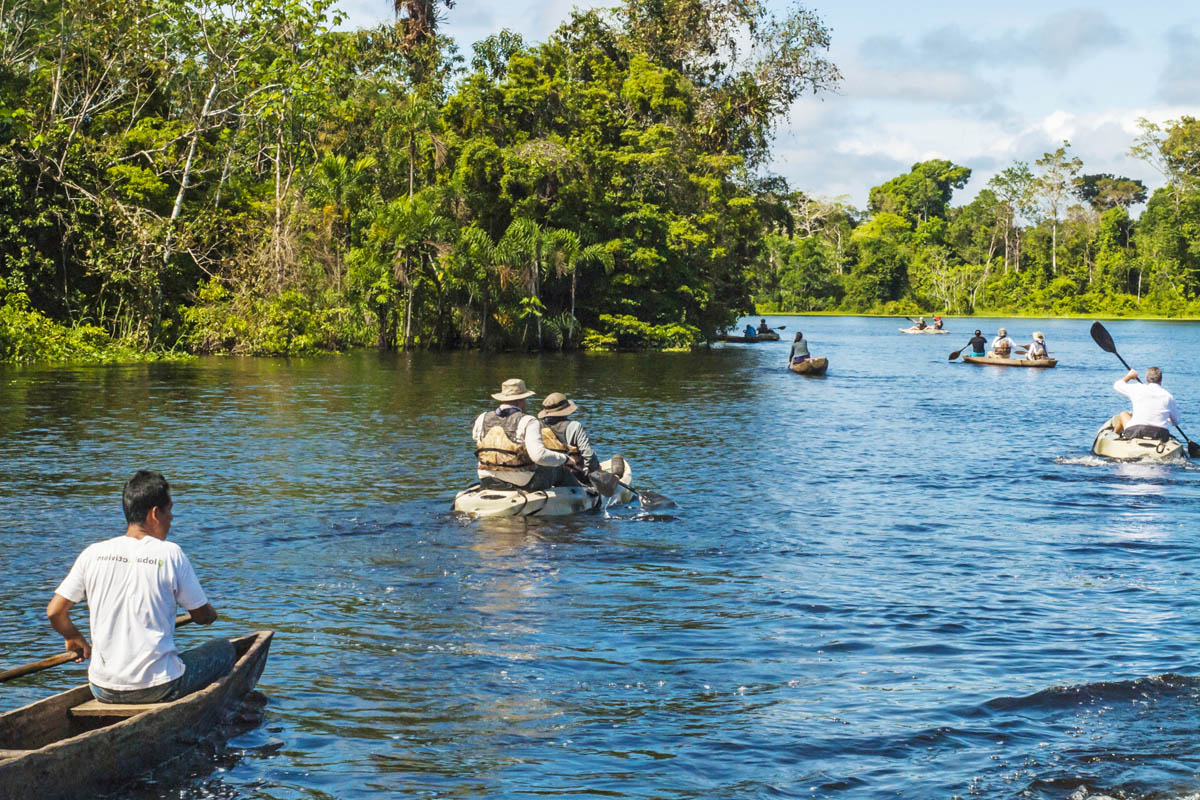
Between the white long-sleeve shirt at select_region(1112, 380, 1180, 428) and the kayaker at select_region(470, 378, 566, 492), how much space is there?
1106cm

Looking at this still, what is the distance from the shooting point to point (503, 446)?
14.6 m

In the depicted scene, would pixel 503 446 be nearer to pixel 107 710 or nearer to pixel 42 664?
pixel 107 710

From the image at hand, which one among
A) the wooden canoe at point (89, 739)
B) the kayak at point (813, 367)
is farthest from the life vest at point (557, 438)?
the kayak at point (813, 367)

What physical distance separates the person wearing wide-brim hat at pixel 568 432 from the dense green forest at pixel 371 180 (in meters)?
28.9

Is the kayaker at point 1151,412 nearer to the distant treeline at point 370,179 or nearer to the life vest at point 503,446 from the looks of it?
the life vest at point 503,446

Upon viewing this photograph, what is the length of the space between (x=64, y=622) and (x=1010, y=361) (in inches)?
1699

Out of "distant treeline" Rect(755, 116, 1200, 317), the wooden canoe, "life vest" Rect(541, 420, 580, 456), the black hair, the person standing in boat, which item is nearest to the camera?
the wooden canoe

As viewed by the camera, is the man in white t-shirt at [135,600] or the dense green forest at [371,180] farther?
the dense green forest at [371,180]

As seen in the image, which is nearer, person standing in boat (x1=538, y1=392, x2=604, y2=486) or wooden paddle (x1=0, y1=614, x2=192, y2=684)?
wooden paddle (x1=0, y1=614, x2=192, y2=684)

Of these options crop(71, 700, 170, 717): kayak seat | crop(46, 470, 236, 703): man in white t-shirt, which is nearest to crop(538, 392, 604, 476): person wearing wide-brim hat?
crop(46, 470, 236, 703): man in white t-shirt

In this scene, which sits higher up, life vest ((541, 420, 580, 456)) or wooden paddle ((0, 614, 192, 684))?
life vest ((541, 420, 580, 456))

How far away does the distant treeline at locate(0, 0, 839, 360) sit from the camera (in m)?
41.9

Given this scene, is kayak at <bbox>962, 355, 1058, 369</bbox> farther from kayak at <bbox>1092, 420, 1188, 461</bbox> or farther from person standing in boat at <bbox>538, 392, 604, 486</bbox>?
person standing in boat at <bbox>538, 392, 604, 486</bbox>

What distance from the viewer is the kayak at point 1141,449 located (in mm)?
20250
